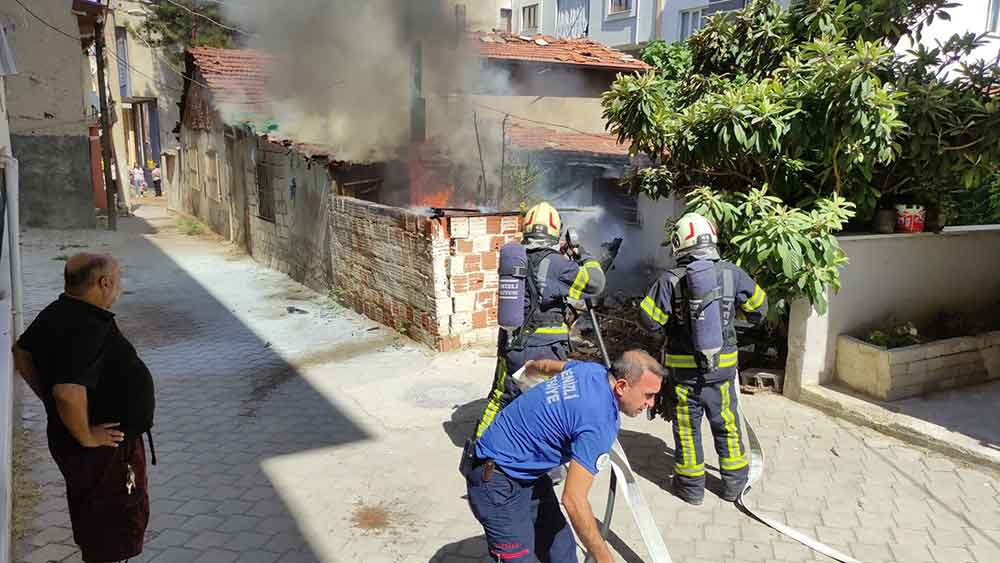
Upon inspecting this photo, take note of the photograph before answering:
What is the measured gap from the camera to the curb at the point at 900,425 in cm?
470

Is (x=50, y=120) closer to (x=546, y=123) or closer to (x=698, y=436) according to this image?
(x=546, y=123)

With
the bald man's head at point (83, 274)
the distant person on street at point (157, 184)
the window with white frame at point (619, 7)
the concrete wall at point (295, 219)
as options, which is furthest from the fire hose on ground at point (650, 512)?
the distant person on street at point (157, 184)

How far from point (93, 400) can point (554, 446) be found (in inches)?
74.5

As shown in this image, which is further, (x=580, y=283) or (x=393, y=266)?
(x=393, y=266)

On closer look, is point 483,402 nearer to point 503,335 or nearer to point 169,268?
point 503,335

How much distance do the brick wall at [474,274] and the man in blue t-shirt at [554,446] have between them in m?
4.59

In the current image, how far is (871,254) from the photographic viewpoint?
234 inches

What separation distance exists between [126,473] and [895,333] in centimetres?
562

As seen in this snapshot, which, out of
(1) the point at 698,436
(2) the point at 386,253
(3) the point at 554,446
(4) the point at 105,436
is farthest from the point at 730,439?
(2) the point at 386,253

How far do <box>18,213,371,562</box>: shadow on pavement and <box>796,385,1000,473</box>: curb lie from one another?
11.8 ft

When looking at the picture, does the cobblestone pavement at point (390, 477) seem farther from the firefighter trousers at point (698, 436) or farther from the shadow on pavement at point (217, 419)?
the firefighter trousers at point (698, 436)

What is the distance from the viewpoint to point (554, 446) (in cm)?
270

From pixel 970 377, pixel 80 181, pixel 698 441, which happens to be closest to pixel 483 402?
pixel 698 441

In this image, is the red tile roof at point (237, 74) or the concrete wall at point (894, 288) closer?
the concrete wall at point (894, 288)
